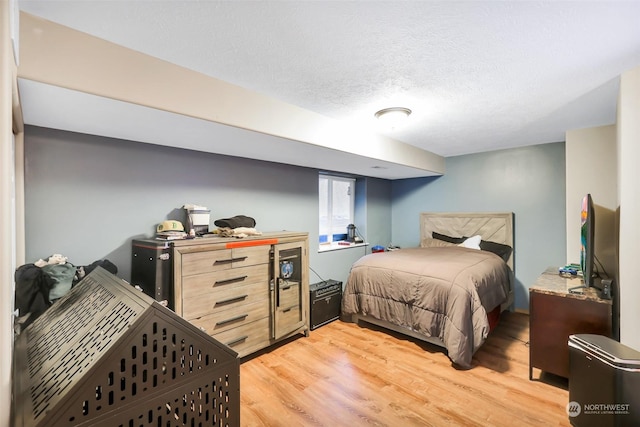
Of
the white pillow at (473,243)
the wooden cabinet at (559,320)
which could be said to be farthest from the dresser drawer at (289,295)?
the white pillow at (473,243)

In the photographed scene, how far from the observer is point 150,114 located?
1793 mm

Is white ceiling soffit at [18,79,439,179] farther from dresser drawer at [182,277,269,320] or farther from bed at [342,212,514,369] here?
bed at [342,212,514,369]

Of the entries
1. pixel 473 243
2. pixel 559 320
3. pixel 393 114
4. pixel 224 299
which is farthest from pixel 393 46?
pixel 473 243

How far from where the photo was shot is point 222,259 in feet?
7.95

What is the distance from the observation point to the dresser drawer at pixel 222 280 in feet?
7.29

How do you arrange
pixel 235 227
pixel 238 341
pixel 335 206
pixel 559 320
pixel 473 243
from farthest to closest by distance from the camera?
pixel 335 206 → pixel 473 243 → pixel 235 227 → pixel 238 341 → pixel 559 320

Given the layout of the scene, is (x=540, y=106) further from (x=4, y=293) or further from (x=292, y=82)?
(x=4, y=293)

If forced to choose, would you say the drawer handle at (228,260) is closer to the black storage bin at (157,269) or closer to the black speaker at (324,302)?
the black storage bin at (157,269)

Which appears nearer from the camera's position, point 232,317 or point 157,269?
point 157,269

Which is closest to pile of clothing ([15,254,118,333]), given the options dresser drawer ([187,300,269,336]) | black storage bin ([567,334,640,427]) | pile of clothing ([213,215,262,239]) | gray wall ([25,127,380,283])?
gray wall ([25,127,380,283])

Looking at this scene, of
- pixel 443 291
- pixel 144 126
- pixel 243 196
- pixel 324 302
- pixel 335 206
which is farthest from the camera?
pixel 335 206

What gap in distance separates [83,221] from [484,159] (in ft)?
15.9

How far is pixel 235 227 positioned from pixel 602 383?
9.29ft

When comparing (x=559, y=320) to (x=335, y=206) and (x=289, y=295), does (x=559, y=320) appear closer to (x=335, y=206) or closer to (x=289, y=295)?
(x=289, y=295)
